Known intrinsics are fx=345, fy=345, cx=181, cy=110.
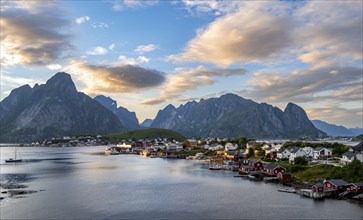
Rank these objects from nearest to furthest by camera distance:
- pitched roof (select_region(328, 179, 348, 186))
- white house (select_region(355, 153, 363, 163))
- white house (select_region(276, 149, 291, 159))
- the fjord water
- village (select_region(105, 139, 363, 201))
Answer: the fjord water
village (select_region(105, 139, 363, 201))
pitched roof (select_region(328, 179, 348, 186))
white house (select_region(355, 153, 363, 163))
white house (select_region(276, 149, 291, 159))

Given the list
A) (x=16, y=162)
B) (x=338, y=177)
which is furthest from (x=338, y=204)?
(x=16, y=162)

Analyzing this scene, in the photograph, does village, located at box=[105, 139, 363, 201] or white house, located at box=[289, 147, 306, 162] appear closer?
village, located at box=[105, 139, 363, 201]

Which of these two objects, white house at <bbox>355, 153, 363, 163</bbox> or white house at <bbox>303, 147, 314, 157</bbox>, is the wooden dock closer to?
white house at <bbox>355, 153, 363, 163</bbox>

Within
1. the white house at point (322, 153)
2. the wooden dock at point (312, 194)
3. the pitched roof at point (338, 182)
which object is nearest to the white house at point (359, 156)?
the pitched roof at point (338, 182)

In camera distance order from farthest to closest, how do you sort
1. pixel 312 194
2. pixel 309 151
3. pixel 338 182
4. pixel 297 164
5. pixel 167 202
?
1. pixel 309 151
2. pixel 297 164
3. pixel 338 182
4. pixel 312 194
5. pixel 167 202

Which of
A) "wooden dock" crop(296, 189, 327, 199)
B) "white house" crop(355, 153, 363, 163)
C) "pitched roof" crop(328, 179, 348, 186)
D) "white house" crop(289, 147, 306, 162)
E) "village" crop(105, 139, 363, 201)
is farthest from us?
"white house" crop(289, 147, 306, 162)

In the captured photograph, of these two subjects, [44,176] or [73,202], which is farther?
[44,176]

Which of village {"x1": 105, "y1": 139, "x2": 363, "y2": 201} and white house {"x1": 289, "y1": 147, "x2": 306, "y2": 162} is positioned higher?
white house {"x1": 289, "y1": 147, "x2": 306, "y2": 162}

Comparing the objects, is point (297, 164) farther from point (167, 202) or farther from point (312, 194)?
point (167, 202)

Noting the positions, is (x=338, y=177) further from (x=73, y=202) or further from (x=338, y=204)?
(x=73, y=202)

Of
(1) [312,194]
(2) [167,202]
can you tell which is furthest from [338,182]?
(2) [167,202]

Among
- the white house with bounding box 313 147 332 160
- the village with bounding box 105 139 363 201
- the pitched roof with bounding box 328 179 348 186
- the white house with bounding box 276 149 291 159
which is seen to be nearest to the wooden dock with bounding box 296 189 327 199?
the village with bounding box 105 139 363 201
